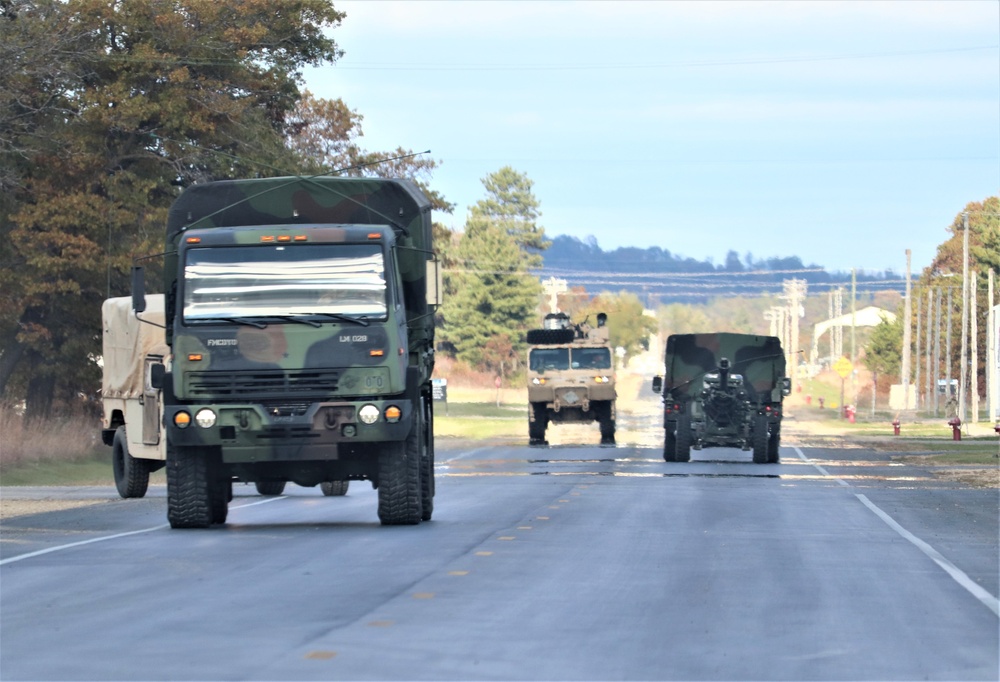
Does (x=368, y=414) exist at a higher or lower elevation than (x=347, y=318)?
lower

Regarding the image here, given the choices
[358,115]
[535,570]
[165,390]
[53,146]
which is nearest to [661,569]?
[535,570]

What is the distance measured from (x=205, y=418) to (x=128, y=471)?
27.4ft

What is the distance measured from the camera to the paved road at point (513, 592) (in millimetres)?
9375

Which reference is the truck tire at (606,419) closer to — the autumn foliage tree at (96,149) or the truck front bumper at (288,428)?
the autumn foliage tree at (96,149)

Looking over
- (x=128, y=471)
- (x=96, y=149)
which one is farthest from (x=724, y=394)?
(x=96, y=149)

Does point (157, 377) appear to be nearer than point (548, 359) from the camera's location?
Yes

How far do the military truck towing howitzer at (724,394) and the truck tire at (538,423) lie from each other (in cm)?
901

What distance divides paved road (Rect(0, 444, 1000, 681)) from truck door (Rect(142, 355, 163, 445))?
215 cm

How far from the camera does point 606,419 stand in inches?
1786

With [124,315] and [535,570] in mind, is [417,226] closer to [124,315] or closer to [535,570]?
[535,570]

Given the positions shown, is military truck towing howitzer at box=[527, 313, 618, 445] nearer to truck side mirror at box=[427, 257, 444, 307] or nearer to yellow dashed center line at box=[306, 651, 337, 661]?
truck side mirror at box=[427, 257, 444, 307]

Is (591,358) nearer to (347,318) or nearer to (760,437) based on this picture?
(760,437)

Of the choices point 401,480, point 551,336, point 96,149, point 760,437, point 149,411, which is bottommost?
point 760,437

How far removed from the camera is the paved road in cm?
938
